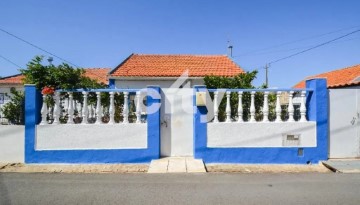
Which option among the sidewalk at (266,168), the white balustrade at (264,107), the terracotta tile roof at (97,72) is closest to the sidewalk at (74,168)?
the sidewalk at (266,168)

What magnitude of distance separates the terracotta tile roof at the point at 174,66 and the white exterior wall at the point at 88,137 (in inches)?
321

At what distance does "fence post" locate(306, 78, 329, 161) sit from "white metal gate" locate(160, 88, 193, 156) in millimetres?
3319

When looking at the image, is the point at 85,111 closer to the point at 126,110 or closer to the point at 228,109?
the point at 126,110

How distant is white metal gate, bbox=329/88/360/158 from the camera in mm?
7340

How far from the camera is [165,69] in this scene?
16000 mm

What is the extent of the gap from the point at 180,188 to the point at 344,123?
5.12m

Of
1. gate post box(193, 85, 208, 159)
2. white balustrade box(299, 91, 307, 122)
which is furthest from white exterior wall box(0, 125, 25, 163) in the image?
white balustrade box(299, 91, 307, 122)

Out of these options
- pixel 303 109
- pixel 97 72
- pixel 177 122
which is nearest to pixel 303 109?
pixel 303 109

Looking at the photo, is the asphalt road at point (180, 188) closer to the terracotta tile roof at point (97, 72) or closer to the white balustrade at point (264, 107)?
the white balustrade at point (264, 107)

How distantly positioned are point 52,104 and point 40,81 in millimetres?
817

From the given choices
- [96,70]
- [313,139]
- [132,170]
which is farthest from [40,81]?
[96,70]

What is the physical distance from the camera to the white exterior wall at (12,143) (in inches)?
277

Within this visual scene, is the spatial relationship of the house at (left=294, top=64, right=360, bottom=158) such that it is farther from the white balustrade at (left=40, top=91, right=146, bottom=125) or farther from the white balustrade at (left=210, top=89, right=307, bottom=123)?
the white balustrade at (left=40, top=91, right=146, bottom=125)

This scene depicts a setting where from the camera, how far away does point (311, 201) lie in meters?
4.51
